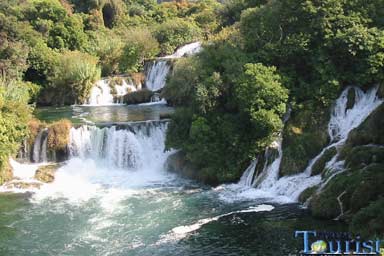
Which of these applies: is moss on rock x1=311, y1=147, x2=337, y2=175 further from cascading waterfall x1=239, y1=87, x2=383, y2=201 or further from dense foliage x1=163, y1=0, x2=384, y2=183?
dense foliage x1=163, y1=0, x2=384, y2=183

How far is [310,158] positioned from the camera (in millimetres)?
22109

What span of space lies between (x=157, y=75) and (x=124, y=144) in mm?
16135

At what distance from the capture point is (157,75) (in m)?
42.2

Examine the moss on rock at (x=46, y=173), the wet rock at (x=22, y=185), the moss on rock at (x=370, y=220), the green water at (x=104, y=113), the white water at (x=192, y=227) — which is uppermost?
the green water at (x=104, y=113)

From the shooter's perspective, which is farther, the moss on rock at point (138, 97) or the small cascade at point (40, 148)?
the moss on rock at point (138, 97)

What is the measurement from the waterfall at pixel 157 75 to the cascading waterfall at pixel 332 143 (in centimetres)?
1980

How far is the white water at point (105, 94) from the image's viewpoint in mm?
39844

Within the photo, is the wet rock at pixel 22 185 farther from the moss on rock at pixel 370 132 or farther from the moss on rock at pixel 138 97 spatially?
the moss on rock at pixel 138 97

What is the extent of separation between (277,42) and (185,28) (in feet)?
87.6

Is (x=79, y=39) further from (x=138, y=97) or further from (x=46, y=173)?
(x=46, y=173)

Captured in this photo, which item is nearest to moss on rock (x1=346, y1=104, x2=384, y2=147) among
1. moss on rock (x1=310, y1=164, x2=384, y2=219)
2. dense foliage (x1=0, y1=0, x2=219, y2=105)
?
moss on rock (x1=310, y1=164, x2=384, y2=219)

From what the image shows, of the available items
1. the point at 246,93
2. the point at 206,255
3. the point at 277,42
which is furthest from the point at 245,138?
the point at 206,255

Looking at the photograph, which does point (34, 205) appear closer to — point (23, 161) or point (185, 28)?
point (23, 161)

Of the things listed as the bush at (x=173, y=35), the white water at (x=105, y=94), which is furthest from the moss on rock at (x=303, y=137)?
the bush at (x=173, y=35)
